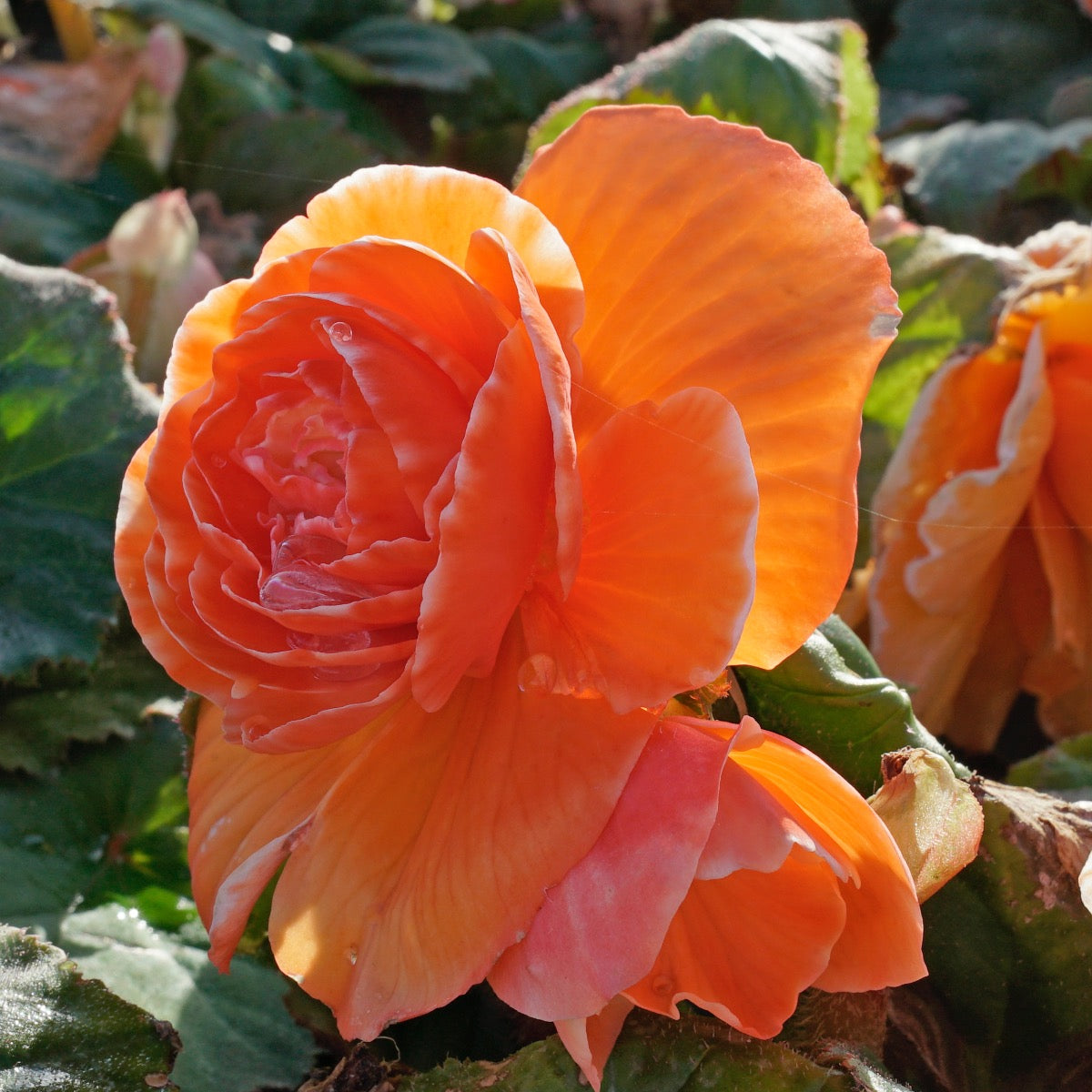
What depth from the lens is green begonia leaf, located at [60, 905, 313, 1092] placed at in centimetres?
50

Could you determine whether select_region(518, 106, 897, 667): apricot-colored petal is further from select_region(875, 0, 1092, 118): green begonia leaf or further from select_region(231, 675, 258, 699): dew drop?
select_region(875, 0, 1092, 118): green begonia leaf

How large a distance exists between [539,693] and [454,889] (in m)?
0.06

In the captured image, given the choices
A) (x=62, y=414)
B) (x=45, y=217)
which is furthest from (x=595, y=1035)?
(x=45, y=217)

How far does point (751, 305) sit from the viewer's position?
0.37 m

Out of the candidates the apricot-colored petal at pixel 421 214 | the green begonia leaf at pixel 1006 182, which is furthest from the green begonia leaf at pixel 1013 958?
the green begonia leaf at pixel 1006 182

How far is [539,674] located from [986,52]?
45.9 inches

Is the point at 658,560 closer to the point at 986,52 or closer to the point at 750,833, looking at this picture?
the point at 750,833

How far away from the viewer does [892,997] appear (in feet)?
1.47

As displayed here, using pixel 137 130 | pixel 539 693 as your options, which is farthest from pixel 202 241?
pixel 539 693

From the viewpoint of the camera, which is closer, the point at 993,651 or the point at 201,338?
the point at 201,338

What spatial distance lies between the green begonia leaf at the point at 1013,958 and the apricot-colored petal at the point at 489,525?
0.62 feet

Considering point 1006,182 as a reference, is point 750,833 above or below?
above

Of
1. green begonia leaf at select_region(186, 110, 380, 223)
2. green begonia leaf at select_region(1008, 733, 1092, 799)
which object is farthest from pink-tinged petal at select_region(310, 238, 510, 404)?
green begonia leaf at select_region(186, 110, 380, 223)

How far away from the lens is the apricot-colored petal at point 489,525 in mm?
321
